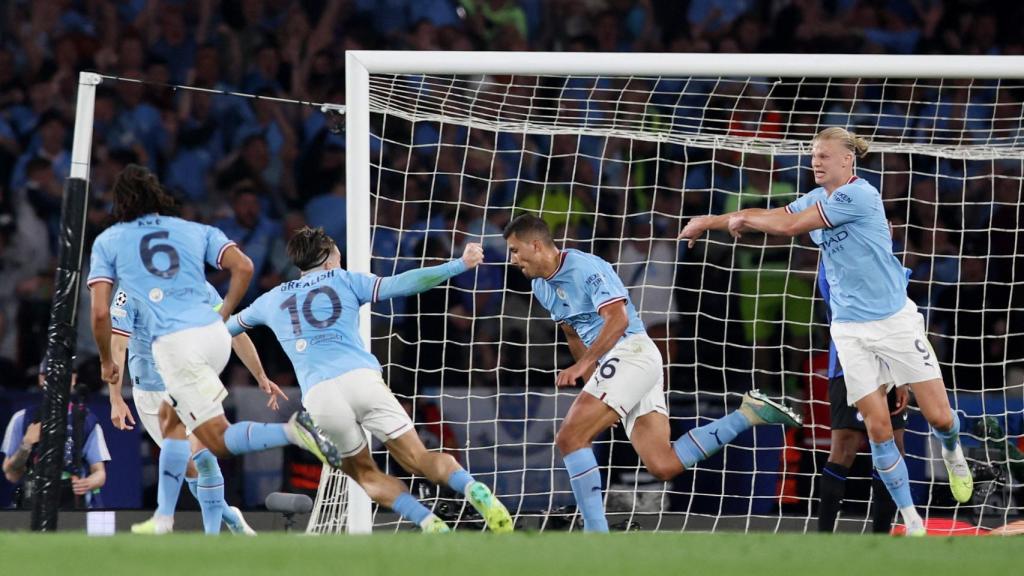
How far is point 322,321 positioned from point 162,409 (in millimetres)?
1328

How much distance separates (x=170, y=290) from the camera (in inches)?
251

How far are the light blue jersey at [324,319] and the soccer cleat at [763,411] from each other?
5.96ft

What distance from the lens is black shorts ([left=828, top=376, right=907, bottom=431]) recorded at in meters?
7.16

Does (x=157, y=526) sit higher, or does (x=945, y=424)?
(x=945, y=424)

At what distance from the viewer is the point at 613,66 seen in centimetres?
750

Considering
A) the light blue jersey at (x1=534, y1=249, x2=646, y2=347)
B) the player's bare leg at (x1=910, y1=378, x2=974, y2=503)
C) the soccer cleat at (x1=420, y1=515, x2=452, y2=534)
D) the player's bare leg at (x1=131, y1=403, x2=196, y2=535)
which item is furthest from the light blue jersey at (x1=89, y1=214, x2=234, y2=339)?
the player's bare leg at (x1=910, y1=378, x2=974, y2=503)

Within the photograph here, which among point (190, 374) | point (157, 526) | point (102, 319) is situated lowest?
point (157, 526)

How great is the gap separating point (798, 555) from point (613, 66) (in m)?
3.62

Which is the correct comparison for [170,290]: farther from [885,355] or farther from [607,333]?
[885,355]

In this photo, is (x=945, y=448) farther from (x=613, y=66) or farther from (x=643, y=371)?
(x=613, y=66)

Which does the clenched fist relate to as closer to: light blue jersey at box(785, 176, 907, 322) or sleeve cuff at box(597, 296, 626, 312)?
sleeve cuff at box(597, 296, 626, 312)

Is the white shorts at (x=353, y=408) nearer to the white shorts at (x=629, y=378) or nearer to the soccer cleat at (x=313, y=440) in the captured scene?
the soccer cleat at (x=313, y=440)

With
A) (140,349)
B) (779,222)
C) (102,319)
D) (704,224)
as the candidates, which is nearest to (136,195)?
(102,319)

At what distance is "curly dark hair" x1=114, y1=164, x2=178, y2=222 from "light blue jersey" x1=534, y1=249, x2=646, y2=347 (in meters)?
1.93
